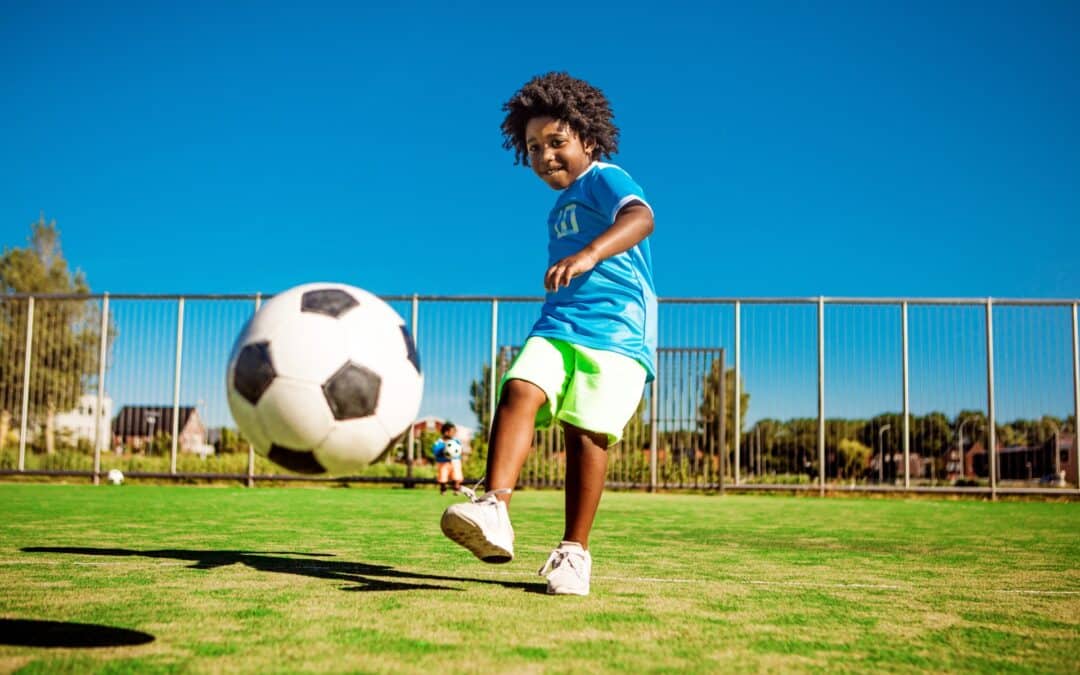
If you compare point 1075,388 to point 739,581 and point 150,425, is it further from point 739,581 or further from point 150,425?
point 150,425

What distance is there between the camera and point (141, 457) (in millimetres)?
13836

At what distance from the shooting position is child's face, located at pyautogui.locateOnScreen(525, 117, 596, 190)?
374cm

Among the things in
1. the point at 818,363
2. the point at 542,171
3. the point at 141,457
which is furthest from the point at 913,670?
the point at 141,457

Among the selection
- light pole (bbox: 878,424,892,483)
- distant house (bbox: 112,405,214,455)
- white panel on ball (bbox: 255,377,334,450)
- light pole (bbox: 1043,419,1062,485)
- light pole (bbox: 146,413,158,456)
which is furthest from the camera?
light pole (bbox: 146,413,158,456)

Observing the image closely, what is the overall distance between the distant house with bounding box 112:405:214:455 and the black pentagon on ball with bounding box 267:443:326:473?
36.9 ft

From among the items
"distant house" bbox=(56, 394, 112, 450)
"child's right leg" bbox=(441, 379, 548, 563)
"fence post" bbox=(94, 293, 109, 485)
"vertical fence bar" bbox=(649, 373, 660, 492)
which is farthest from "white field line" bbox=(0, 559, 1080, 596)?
"distant house" bbox=(56, 394, 112, 450)

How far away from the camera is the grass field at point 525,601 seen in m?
2.07

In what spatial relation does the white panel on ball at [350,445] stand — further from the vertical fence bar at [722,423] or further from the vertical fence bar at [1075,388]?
the vertical fence bar at [1075,388]

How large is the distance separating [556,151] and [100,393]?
39.3 feet

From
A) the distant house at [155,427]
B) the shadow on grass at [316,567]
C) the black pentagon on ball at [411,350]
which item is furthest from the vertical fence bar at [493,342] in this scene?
the black pentagon on ball at [411,350]

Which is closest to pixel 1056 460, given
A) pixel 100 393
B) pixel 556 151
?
pixel 556 151

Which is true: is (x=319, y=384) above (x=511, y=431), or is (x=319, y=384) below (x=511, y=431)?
above

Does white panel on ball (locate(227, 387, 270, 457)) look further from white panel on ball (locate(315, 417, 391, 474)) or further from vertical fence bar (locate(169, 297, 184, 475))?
vertical fence bar (locate(169, 297, 184, 475))

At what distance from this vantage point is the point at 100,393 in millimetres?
13523
